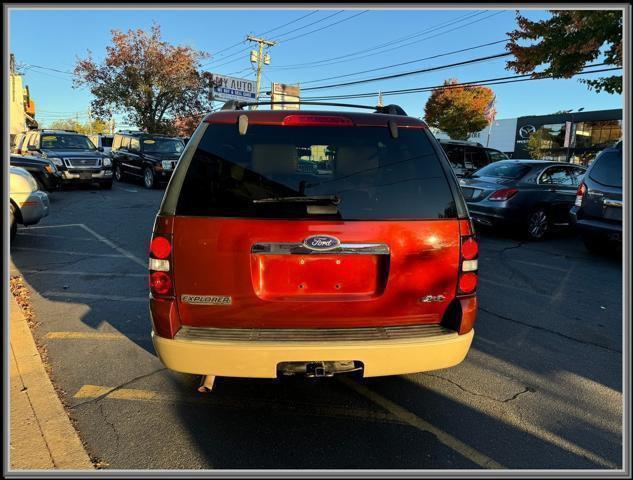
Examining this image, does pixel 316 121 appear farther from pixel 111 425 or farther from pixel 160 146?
pixel 160 146

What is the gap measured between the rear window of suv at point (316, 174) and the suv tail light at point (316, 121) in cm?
3

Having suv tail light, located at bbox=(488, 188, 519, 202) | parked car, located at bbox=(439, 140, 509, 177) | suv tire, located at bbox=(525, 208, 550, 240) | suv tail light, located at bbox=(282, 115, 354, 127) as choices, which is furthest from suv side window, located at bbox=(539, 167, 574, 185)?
suv tail light, located at bbox=(282, 115, 354, 127)

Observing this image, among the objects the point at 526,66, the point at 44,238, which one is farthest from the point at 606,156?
the point at 44,238

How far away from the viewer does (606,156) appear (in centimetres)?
715

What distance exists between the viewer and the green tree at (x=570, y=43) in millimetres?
8094

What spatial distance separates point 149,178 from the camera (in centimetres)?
1681

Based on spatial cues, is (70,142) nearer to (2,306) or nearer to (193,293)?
(2,306)

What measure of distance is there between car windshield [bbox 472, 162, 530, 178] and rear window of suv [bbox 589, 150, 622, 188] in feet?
5.67

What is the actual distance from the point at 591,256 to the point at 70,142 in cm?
1581

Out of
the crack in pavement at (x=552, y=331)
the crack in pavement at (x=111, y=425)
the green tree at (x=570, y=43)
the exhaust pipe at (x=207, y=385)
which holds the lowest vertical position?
the crack in pavement at (x=111, y=425)

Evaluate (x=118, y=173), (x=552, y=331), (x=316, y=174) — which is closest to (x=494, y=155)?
(x=552, y=331)

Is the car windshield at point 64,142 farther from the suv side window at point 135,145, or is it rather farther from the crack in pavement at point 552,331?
the crack in pavement at point 552,331

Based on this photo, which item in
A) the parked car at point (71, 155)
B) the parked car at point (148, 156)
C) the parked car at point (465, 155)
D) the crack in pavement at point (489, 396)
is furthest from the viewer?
the parked car at point (148, 156)

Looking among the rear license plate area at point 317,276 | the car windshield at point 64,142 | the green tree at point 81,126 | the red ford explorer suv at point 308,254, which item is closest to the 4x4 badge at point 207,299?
the red ford explorer suv at point 308,254
